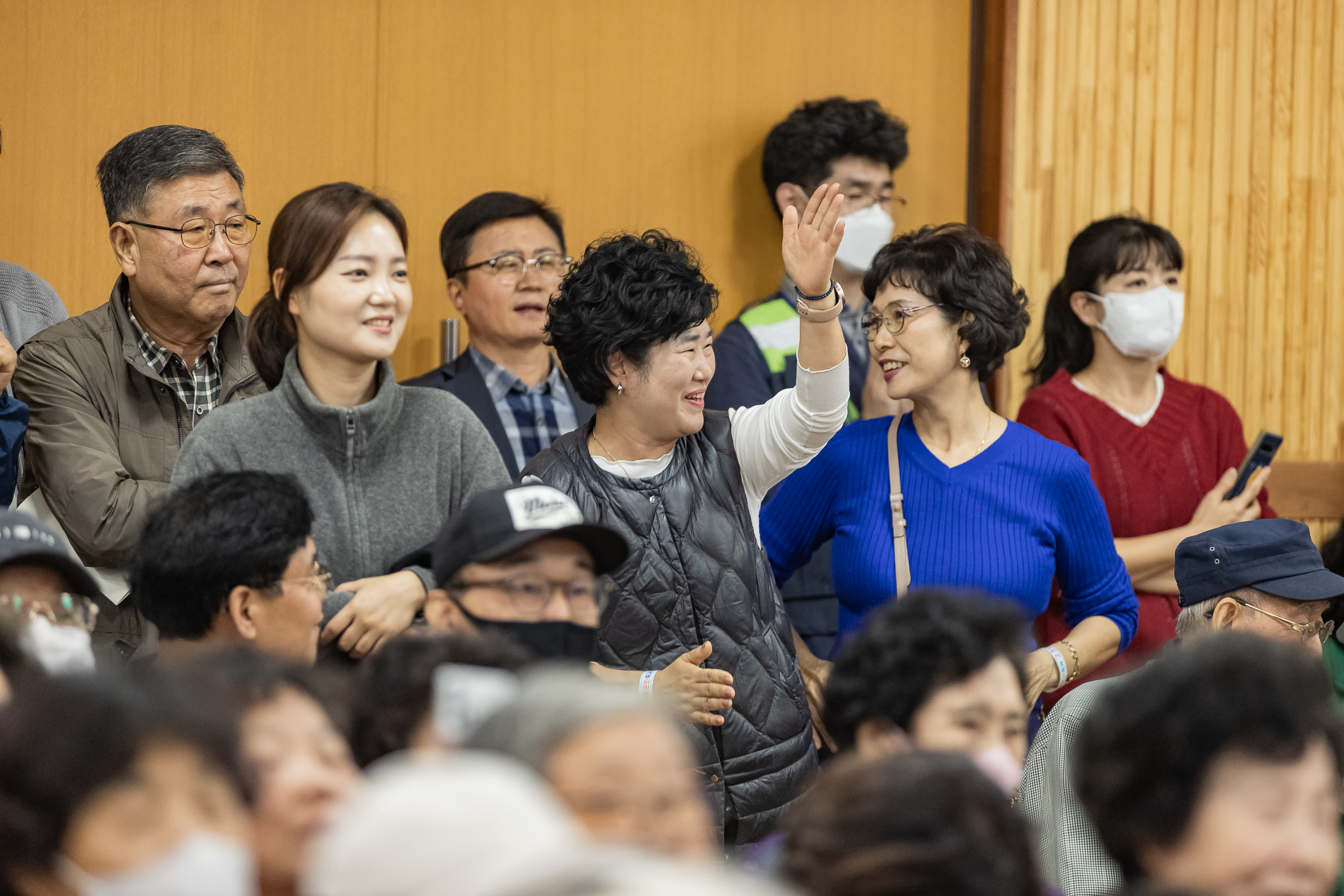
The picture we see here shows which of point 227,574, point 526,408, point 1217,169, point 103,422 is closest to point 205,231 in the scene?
point 103,422

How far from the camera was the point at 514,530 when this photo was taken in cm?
193

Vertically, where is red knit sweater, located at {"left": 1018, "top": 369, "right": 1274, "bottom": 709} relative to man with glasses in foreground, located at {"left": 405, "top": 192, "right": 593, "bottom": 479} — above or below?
below

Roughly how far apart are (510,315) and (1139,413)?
65.5 inches

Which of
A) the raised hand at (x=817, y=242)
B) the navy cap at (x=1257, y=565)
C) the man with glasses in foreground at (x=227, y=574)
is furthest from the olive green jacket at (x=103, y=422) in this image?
the navy cap at (x=1257, y=565)

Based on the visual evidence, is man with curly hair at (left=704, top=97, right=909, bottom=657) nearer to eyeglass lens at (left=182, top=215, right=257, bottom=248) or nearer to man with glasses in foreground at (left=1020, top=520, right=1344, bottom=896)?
man with glasses in foreground at (left=1020, top=520, right=1344, bottom=896)

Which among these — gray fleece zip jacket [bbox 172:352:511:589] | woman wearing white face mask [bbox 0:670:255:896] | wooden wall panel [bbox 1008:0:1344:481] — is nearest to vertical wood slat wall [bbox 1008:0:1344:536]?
wooden wall panel [bbox 1008:0:1344:481]

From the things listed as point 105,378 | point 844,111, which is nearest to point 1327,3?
point 844,111

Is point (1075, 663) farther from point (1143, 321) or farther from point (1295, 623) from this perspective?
point (1143, 321)

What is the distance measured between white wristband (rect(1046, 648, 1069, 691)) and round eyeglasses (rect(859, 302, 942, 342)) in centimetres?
73

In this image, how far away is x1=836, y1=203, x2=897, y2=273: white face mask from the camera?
389cm

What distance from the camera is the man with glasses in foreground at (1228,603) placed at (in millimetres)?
2414

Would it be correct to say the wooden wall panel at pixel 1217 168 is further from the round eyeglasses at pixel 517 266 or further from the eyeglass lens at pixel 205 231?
the eyeglass lens at pixel 205 231

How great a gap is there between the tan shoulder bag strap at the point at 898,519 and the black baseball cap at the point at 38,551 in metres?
1.51

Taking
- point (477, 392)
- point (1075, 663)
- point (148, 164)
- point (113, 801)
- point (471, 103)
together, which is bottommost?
point (1075, 663)
